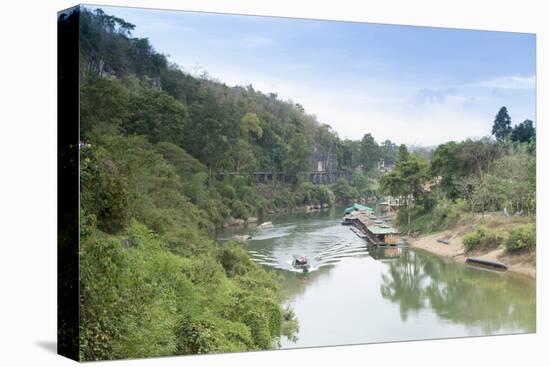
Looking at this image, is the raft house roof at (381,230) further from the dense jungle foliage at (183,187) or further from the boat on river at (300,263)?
the boat on river at (300,263)

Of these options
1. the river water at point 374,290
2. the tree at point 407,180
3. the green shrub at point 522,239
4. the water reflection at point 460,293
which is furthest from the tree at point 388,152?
the green shrub at point 522,239

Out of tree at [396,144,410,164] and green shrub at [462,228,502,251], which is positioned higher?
tree at [396,144,410,164]

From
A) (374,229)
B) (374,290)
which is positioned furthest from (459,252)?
(374,290)

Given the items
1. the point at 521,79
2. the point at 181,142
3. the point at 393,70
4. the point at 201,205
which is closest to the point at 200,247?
the point at 201,205

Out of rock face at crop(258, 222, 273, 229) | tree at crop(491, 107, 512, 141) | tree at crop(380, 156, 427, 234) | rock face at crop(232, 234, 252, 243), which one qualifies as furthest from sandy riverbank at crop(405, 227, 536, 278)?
rock face at crop(232, 234, 252, 243)

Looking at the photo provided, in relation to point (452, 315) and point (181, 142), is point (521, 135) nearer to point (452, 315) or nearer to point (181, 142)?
point (452, 315)

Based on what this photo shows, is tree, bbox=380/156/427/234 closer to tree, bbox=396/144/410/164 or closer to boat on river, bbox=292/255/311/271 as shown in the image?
tree, bbox=396/144/410/164
